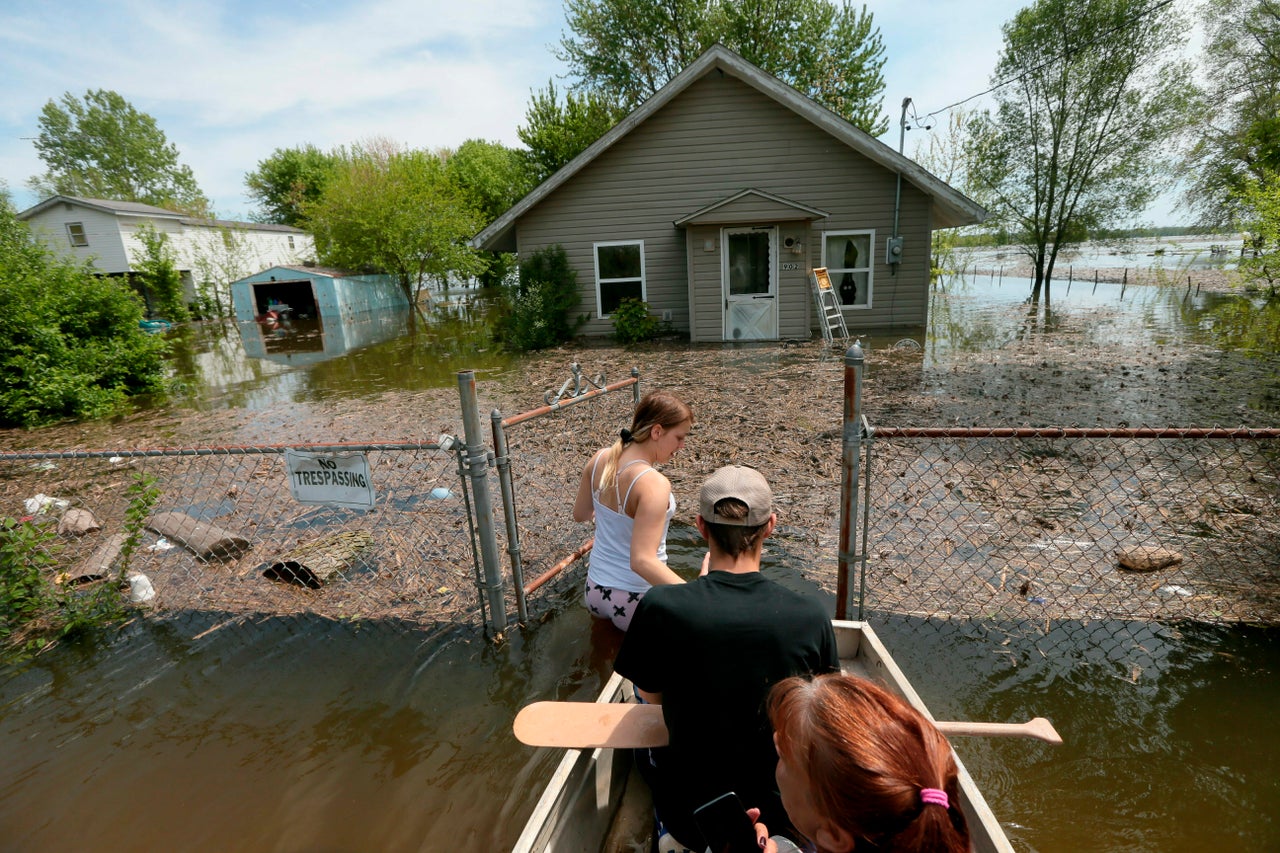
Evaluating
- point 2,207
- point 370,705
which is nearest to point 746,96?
point 370,705

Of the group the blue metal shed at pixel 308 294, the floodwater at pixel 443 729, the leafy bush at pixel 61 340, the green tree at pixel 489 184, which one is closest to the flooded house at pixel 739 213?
the leafy bush at pixel 61 340

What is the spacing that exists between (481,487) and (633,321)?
12454 millimetres

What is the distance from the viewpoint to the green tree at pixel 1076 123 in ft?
76.7

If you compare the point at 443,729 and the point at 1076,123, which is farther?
the point at 1076,123

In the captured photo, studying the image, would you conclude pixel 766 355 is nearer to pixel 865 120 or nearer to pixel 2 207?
pixel 865 120

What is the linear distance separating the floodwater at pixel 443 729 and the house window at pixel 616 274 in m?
12.4

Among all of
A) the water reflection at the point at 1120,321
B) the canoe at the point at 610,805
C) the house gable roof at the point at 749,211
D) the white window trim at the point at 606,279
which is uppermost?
the house gable roof at the point at 749,211

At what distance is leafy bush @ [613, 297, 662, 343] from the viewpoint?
607 inches

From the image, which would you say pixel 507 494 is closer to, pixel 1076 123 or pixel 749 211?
pixel 749 211

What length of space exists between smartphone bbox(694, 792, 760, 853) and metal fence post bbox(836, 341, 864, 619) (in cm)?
165

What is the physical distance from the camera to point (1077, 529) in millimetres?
4805

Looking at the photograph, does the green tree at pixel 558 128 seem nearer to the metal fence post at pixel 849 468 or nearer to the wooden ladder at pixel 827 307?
the wooden ladder at pixel 827 307

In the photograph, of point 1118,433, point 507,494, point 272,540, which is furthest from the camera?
point 272,540

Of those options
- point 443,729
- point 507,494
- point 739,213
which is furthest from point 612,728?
point 739,213
